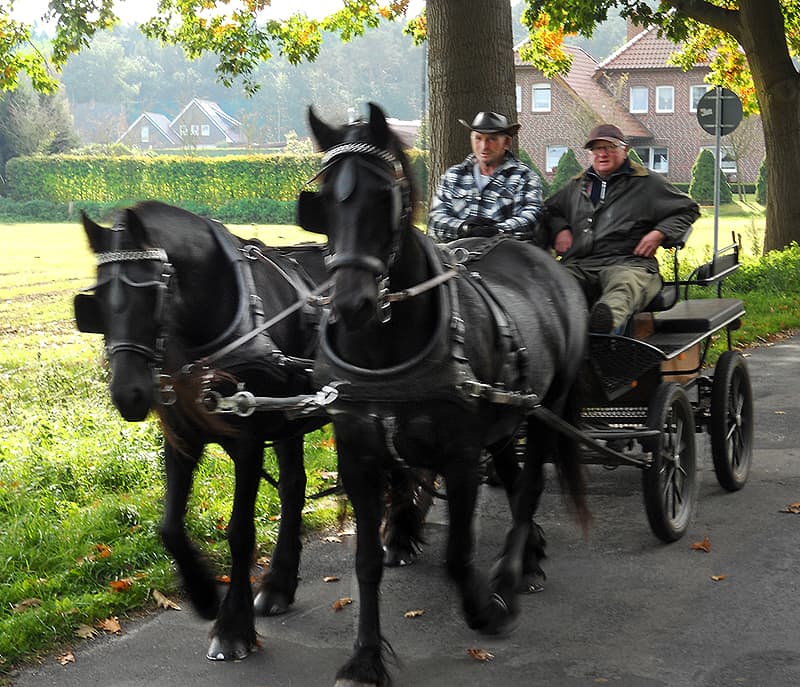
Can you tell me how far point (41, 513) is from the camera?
6.53 meters

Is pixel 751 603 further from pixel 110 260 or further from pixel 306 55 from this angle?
pixel 306 55

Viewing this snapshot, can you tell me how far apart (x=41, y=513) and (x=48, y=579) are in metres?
1.14

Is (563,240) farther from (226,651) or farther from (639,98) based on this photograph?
(639,98)

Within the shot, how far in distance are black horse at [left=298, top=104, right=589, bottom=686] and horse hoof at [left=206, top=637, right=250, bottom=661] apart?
22.3 inches

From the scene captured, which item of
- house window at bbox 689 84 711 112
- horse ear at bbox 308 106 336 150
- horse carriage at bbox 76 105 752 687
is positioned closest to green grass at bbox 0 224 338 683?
horse carriage at bbox 76 105 752 687

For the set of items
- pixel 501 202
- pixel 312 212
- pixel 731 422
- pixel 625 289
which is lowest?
pixel 731 422

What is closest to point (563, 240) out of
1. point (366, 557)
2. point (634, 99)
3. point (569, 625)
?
point (569, 625)

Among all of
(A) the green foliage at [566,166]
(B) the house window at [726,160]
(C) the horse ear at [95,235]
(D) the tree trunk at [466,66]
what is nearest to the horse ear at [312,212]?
(C) the horse ear at [95,235]

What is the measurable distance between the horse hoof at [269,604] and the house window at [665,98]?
60.0m

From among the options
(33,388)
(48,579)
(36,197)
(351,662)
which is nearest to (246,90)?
(36,197)

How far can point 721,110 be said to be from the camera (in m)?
17.2

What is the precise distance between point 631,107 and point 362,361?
2407 inches

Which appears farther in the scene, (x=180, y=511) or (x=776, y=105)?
(x=776, y=105)

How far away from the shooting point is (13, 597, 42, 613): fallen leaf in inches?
200
